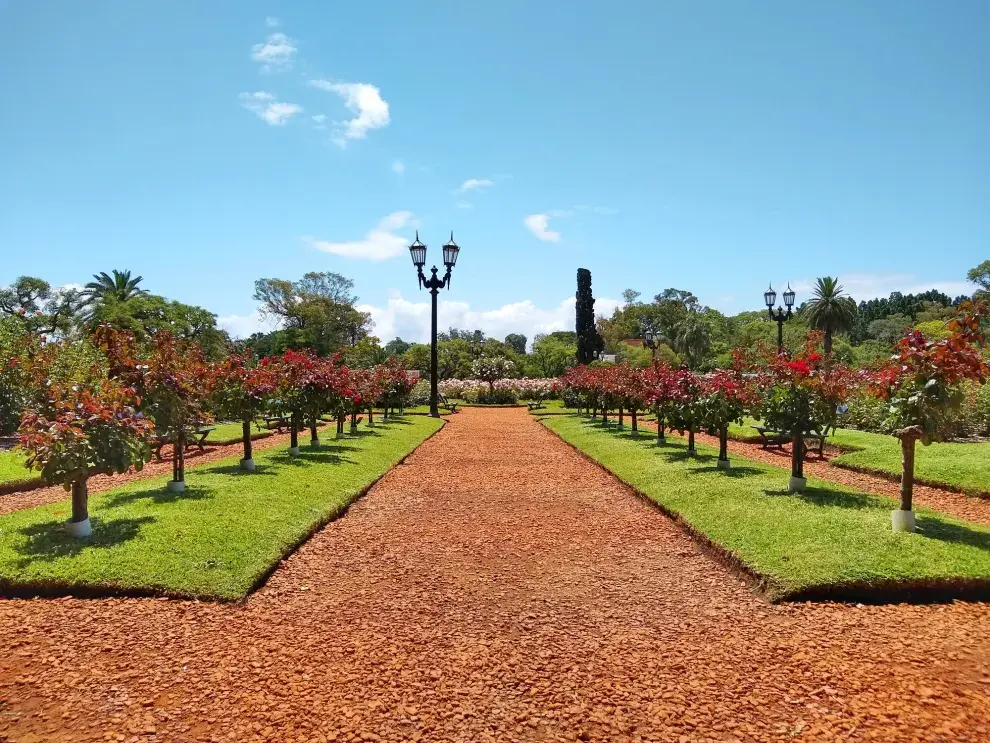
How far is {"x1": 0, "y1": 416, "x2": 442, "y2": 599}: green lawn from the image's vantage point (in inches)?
200

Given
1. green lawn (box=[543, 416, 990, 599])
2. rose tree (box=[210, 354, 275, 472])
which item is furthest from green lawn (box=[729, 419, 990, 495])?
rose tree (box=[210, 354, 275, 472])

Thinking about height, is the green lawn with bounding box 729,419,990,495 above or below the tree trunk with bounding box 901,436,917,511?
below

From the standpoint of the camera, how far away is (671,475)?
9805mm

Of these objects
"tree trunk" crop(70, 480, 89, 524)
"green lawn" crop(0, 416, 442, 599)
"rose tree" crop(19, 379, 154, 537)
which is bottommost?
"green lawn" crop(0, 416, 442, 599)

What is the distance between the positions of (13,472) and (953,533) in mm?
13036

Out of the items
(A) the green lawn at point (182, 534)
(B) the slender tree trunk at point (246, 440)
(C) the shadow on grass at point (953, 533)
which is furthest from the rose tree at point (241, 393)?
(C) the shadow on grass at point (953, 533)

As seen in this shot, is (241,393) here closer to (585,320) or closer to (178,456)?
(178,456)

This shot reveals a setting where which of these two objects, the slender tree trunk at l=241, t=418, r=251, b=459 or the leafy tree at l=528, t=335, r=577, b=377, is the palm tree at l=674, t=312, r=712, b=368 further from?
the slender tree trunk at l=241, t=418, r=251, b=459

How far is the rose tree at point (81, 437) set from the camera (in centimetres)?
577

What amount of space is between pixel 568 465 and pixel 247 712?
9238 mm

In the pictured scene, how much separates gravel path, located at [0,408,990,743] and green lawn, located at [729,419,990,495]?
19.8 feet

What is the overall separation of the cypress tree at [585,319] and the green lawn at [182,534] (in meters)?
34.7

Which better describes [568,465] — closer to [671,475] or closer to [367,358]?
[671,475]

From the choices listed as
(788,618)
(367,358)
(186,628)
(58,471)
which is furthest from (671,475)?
(367,358)
